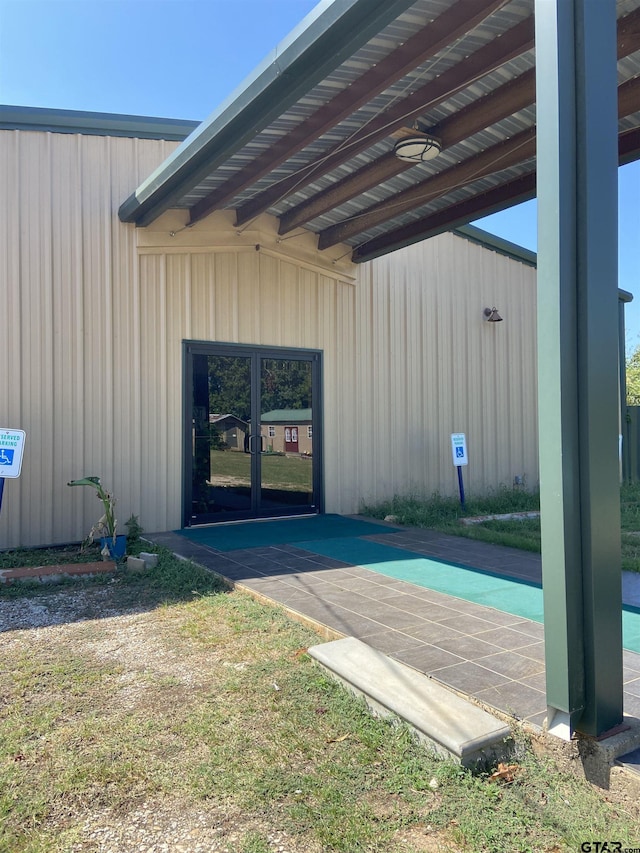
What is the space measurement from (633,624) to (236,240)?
5.78m

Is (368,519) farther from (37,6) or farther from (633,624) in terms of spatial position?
(37,6)

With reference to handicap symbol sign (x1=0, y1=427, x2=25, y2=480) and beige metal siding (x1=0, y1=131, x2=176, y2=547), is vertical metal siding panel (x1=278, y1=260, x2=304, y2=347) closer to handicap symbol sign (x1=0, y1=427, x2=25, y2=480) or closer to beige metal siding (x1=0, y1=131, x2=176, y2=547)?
beige metal siding (x1=0, y1=131, x2=176, y2=547)

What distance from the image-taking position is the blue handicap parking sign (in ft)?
18.4

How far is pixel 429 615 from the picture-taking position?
4.00 metres

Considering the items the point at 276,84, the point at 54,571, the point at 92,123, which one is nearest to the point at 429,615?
the point at 54,571

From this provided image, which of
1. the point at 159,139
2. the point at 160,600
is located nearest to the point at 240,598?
the point at 160,600

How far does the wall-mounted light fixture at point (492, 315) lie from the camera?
997cm

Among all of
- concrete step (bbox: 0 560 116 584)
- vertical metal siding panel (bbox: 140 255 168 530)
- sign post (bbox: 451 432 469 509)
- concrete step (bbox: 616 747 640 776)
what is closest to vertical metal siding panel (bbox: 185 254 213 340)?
vertical metal siding panel (bbox: 140 255 168 530)

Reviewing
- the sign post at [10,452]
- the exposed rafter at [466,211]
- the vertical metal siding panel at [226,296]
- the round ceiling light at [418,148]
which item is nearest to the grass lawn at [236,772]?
the sign post at [10,452]

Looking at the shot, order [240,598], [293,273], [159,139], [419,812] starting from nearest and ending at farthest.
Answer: [419,812] → [240,598] → [159,139] → [293,273]

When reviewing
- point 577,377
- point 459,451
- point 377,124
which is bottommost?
point 459,451

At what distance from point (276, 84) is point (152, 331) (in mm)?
3388

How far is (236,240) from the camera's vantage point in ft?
24.4

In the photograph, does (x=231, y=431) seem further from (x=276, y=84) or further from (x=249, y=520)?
(x=276, y=84)
